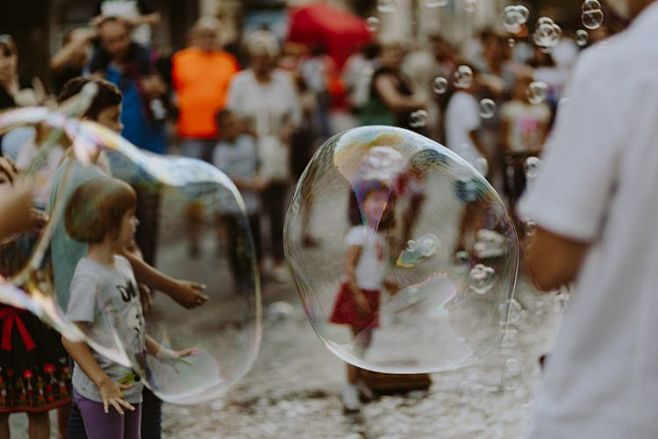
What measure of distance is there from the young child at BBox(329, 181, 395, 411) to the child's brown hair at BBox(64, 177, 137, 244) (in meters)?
0.76

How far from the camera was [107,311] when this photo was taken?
353 cm

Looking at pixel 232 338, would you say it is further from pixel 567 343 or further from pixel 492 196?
pixel 567 343

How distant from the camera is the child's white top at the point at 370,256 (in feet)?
13.0

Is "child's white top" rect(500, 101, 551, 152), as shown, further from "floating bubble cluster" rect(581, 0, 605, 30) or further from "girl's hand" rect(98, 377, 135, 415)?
"girl's hand" rect(98, 377, 135, 415)

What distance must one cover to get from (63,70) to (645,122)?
17.5ft

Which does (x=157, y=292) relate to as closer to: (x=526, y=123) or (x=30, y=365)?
(x=30, y=365)

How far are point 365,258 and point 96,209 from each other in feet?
2.88

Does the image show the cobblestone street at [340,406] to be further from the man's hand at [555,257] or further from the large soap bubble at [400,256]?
the man's hand at [555,257]

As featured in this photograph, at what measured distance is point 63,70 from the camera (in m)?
6.81

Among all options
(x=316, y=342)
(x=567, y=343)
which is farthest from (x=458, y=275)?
(x=316, y=342)

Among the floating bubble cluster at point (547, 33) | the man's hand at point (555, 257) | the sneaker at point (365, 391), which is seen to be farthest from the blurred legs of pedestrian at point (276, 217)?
the man's hand at point (555, 257)

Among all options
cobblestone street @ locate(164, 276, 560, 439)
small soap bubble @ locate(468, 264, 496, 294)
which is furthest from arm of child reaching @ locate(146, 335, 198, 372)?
cobblestone street @ locate(164, 276, 560, 439)

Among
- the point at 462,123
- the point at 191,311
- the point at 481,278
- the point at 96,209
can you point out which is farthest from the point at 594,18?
the point at 462,123

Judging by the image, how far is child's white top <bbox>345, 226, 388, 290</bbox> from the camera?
397 cm
